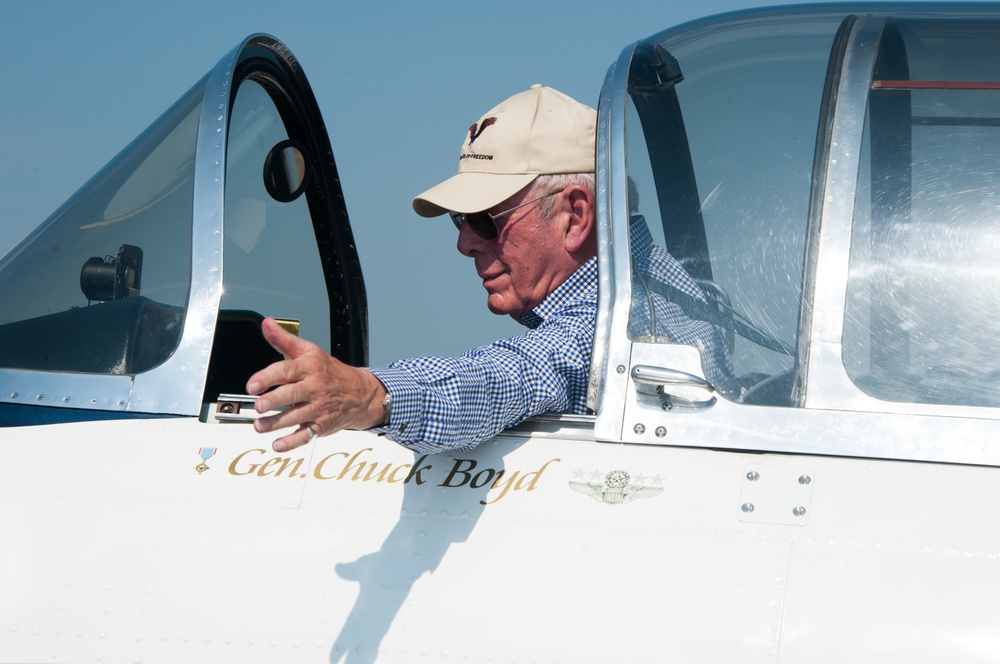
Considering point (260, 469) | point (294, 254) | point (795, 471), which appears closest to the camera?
point (795, 471)

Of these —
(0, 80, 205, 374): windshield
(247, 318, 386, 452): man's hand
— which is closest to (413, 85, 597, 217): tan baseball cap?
(0, 80, 205, 374): windshield

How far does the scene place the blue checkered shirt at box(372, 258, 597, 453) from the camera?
6.23 feet

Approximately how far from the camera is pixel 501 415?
6.56 ft

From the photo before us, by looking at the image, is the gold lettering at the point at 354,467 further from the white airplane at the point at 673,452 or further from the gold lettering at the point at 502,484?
the gold lettering at the point at 502,484

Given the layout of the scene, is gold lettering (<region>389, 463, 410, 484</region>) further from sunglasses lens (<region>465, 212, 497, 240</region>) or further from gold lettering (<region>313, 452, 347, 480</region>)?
sunglasses lens (<region>465, 212, 497, 240</region>)

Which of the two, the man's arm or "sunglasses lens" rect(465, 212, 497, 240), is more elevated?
"sunglasses lens" rect(465, 212, 497, 240)

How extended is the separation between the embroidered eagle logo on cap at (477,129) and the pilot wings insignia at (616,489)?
1.05 metres

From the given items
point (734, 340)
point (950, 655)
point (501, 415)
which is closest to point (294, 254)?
point (501, 415)

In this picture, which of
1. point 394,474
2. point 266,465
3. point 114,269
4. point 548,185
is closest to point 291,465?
point 266,465

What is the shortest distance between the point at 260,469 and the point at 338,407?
505 millimetres

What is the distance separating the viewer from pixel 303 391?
161 centimetres

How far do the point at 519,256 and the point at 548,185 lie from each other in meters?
0.20

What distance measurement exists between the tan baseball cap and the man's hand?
88 centimetres

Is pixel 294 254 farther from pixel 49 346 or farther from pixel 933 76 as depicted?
pixel 933 76
